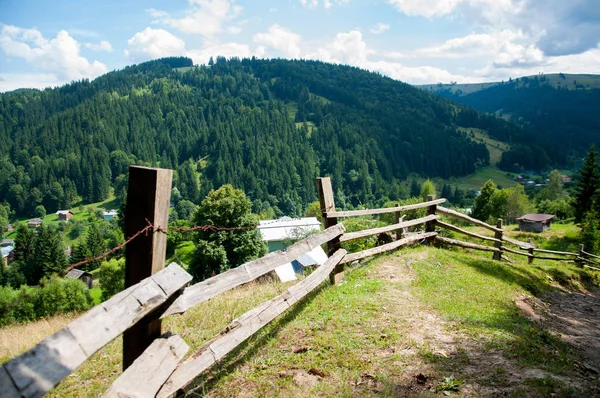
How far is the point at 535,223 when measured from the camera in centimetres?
5628

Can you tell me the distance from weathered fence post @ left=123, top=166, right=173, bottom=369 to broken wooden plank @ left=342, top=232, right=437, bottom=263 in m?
5.16

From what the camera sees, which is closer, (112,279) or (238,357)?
(238,357)

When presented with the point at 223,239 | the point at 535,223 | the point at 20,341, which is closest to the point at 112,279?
the point at 223,239

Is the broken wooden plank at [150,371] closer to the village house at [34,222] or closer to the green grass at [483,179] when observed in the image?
the village house at [34,222]

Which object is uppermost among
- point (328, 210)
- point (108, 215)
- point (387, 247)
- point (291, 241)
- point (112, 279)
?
point (328, 210)

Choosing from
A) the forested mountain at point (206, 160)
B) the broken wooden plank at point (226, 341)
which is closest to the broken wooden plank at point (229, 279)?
the broken wooden plank at point (226, 341)

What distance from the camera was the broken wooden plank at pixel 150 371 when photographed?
2.79 meters

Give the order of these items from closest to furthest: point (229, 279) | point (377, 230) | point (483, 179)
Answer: point (229, 279), point (377, 230), point (483, 179)

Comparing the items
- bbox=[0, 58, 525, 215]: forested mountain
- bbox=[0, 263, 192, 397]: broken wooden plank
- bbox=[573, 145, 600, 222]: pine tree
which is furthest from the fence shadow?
bbox=[0, 58, 525, 215]: forested mountain

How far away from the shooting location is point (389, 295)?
23.7ft

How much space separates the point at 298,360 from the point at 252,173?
150m

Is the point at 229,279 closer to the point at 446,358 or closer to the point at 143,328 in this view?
the point at 143,328

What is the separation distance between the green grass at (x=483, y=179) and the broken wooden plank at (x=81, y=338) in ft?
533

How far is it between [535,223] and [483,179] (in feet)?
372
